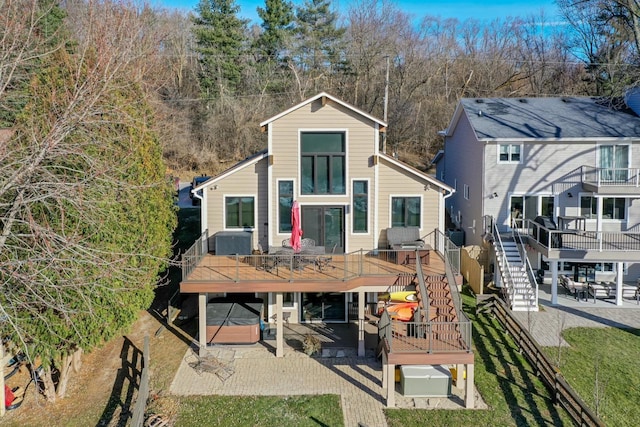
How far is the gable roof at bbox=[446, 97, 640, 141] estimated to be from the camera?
67.9ft

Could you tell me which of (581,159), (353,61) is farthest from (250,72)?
(581,159)

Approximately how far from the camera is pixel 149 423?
10477 millimetres

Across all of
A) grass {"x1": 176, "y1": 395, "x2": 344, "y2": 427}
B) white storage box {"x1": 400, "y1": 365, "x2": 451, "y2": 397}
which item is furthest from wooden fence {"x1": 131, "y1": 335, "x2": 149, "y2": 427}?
white storage box {"x1": 400, "y1": 365, "x2": 451, "y2": 397}

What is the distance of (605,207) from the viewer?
809 inches

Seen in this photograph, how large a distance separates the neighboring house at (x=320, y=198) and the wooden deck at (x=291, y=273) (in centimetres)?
40

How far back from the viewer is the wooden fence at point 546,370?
1005 centimetres

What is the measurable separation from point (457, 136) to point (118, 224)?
66.6 feet

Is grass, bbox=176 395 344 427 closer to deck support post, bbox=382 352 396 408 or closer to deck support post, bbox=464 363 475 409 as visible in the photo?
deck support post, bbox=382 352 396 408

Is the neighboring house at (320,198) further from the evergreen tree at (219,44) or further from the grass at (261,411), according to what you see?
the evergreen tree at (219,44)

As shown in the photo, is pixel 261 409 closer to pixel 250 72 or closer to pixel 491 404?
pixel 491 404

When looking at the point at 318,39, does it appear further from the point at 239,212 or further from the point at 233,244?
the point at 233,244

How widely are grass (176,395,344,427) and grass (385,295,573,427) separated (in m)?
1.63

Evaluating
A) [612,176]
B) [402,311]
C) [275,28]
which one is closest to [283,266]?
[402,311]

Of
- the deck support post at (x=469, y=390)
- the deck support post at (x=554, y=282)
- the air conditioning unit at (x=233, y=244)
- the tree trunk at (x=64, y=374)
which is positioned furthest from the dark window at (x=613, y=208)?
the tree trunk at (x=64, y=374)
